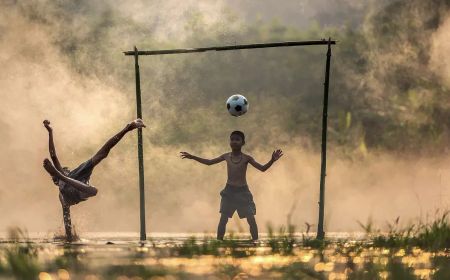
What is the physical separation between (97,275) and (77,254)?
3.12 ft

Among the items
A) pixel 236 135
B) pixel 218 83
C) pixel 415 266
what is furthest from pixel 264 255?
pixel 218 83

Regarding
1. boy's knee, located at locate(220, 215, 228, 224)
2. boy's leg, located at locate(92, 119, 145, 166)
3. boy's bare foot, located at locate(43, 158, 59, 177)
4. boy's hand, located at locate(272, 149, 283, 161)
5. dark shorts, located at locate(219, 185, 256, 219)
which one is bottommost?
boy's knee, located at locate(220, 215, 228, 224)

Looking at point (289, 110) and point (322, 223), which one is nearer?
point (322, 223)

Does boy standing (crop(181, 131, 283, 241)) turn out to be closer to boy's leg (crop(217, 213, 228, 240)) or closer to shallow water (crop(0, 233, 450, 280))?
boy's leg (crop(217, 213, 228, 240))

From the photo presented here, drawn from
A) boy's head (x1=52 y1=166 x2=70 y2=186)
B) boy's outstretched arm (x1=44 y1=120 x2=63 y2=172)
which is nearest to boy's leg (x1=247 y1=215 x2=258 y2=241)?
boy's head (x1=52 y1=166 x2=70 y2=186)

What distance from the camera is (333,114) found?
29109 millimetres

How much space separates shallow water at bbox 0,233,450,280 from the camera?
600cm

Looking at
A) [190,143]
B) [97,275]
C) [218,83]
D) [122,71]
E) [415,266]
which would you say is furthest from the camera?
[190,143]

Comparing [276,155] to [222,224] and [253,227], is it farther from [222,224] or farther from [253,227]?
[222,224]

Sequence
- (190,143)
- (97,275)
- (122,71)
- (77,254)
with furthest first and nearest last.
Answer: (190,143)
(122,71)
(77,254)
(97,275)

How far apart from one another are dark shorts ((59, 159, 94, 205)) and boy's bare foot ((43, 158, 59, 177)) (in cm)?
28

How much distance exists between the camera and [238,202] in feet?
34.7

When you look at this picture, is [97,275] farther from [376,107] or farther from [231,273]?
[376,107]

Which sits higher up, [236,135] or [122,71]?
[122,71]
